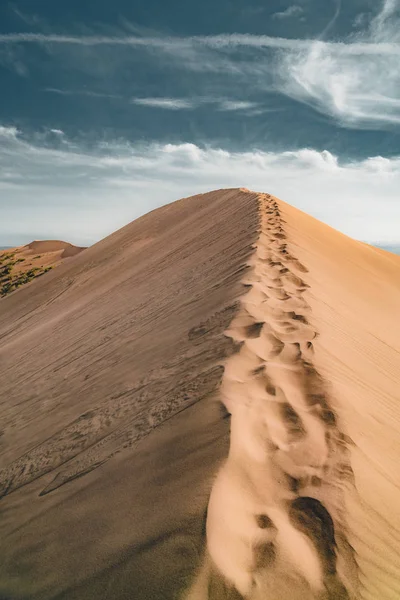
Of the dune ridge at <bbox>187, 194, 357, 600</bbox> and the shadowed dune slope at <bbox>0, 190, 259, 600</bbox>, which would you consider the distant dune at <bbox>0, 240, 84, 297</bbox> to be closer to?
the shadowed dune slope at <bbox>0, 190, 259, 600</bbox>

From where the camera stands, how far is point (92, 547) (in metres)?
1.80

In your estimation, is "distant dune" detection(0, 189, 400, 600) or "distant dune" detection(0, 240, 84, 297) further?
"distant dune" detection(0, 240, 84, 297)

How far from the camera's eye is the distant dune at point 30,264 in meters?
22.6

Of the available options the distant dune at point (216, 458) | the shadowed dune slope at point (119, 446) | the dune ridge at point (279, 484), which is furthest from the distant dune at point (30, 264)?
the dune ridge at point (279, 484)

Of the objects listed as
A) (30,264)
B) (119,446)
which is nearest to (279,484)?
(119,446)

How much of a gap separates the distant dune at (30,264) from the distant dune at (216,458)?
18143 millimetres

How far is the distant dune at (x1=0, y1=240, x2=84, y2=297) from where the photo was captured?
22641mm

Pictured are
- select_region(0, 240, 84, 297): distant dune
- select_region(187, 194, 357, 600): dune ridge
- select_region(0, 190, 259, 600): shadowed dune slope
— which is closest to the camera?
select_region(187, 194, 357, 600): dune ridge

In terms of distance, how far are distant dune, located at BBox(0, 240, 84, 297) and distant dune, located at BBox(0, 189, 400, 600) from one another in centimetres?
1814

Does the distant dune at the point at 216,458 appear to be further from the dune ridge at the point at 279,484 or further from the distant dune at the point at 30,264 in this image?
the distant dune at the point at 30,264

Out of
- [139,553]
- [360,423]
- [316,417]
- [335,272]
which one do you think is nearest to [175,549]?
[139,553]

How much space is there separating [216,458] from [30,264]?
1264 inches

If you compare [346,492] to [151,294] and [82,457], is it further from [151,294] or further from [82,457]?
[151,294]

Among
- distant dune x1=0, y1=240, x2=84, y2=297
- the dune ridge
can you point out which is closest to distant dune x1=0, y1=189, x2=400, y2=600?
the dune ridge
